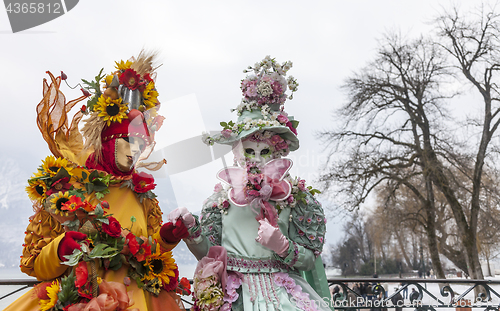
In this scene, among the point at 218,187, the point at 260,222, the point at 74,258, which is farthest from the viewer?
the point at 218,187

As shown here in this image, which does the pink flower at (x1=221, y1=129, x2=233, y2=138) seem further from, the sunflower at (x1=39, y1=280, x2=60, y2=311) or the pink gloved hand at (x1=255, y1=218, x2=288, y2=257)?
the sunflower at (x1=39, y1=280, x2=60, y2=311)

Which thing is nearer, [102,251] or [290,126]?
[102,251]

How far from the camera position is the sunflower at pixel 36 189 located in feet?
6.01

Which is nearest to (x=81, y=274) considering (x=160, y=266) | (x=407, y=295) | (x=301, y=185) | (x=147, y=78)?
(x=160, y=266)

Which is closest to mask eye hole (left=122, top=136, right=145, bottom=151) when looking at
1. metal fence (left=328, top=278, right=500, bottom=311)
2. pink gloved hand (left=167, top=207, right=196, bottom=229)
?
pink gloved hand (left=167, top=207, right=196, bottom=229)

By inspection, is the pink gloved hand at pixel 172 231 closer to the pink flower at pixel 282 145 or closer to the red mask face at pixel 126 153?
the red mask face at pixel 126 153

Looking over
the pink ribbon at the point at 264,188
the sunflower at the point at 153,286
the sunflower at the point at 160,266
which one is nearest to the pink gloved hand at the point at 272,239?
the pink ribbon at the point at 264,188

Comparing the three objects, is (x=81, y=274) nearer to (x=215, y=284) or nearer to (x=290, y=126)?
(x=215, y=284)

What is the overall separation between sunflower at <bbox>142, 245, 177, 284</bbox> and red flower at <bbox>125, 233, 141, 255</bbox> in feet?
0.32

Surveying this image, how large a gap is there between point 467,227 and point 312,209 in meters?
6.44

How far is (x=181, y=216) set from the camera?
6.59 feet

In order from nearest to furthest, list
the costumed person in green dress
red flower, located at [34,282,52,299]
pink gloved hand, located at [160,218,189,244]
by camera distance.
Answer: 1. red flower, located at [34,282,52,299]
2. pink gloved hand, located at [160,218,189,244]
3. the costumed person in green dress

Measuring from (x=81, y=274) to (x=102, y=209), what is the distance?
30 centimetres

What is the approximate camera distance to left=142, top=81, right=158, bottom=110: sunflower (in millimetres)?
2154
